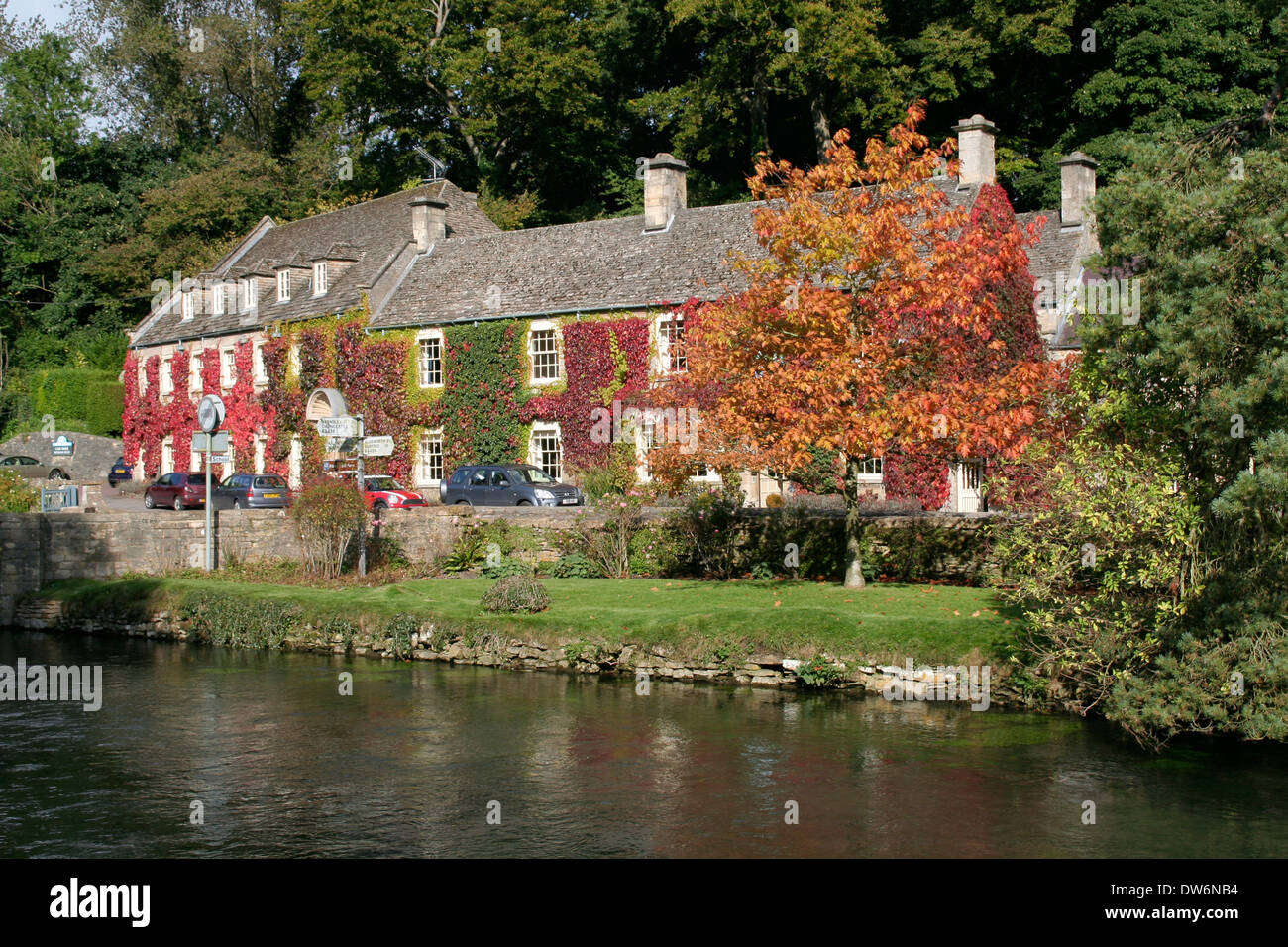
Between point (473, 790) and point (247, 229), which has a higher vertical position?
point (247, 229)

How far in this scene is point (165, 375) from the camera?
2072 inches

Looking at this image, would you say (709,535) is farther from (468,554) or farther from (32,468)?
(32,468)

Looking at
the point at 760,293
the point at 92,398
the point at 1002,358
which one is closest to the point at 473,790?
the point at 760,293

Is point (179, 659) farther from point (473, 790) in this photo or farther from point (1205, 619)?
point (1205, 619)

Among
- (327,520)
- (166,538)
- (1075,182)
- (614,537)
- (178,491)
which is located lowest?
(614,537)

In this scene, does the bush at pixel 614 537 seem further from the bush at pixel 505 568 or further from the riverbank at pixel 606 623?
the bush at pixel 505 568

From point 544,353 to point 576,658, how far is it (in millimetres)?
21084

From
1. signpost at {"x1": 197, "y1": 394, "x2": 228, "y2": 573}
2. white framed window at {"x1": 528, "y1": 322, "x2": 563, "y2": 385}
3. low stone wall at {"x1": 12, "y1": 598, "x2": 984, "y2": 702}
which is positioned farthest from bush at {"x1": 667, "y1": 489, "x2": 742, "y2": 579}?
white framed window at {"x1": 528, "y1": 322, "x2": 563, "y2": 385}

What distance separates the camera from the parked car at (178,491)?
4038 centimetres

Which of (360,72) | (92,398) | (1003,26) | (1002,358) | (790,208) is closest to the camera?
(790,208)

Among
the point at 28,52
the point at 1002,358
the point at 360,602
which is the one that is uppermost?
the point at 28,52

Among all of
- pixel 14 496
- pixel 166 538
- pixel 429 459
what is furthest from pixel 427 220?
pixel 166 538
